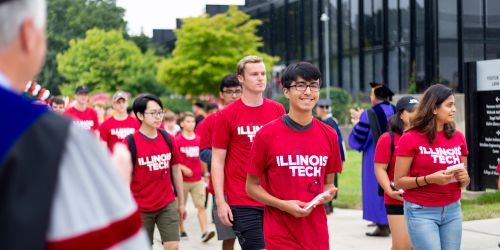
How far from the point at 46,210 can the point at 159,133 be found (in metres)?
6.45

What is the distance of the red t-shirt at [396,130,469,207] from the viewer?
629cm

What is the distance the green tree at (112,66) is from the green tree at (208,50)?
15847 millimetres

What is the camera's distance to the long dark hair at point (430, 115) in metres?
6.40

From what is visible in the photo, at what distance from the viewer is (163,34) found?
7500cm

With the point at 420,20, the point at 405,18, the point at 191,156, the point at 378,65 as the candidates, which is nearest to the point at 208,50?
the point at 378,65

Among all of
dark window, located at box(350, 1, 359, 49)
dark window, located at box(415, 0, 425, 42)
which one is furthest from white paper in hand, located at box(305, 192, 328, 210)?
dark window, located at box(350, 1, 359, 49)

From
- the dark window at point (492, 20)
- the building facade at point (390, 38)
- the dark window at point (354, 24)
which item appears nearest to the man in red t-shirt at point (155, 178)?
the building facade at point (390, 38)

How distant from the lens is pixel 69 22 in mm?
83000

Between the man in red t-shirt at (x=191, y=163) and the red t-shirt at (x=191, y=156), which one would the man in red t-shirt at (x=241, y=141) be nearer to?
the man in red t-shirt at (x=191, y=163)

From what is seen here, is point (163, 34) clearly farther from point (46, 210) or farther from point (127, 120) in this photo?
point (46, 210)

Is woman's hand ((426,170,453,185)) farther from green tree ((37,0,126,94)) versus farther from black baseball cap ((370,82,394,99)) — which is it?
green tree ((37,0,126,94))

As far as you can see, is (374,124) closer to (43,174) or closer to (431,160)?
(431,160)

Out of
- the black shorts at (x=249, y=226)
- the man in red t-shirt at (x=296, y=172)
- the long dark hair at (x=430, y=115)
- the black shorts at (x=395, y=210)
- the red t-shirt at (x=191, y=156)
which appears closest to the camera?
the man in red t-shirt at (x=296, y=172)

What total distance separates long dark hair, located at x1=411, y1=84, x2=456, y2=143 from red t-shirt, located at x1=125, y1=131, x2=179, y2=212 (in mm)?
2603
